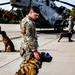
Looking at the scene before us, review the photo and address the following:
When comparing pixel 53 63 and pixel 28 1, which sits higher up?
pixel 28 1

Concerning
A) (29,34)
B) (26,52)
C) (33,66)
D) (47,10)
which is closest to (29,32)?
(29,34)

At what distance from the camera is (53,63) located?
1081 centimetres

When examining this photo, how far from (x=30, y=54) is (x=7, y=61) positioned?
15.7ft

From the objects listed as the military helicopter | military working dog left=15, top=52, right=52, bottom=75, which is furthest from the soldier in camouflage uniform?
the military helicopter

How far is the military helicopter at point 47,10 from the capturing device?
89.9 ft

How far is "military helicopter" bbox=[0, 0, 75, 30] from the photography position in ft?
89.9

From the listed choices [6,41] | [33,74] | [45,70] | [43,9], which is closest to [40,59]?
[33,74]

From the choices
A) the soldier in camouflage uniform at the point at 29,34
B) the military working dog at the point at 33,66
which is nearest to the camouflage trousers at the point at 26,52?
the soldier in camouflage uniform at the point at 29,34

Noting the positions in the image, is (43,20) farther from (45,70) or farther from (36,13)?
(36,13)

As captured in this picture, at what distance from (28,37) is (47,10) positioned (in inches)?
1029

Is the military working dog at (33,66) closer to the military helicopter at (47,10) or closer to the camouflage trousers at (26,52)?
the camouflage trousers at (26,52)

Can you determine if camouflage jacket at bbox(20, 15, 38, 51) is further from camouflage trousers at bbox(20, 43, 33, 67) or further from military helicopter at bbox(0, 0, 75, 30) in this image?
military helicopter at bbox(0, 0, 75, 30)

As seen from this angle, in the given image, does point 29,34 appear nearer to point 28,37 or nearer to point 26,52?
point 28,37

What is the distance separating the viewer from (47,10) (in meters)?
32.5
